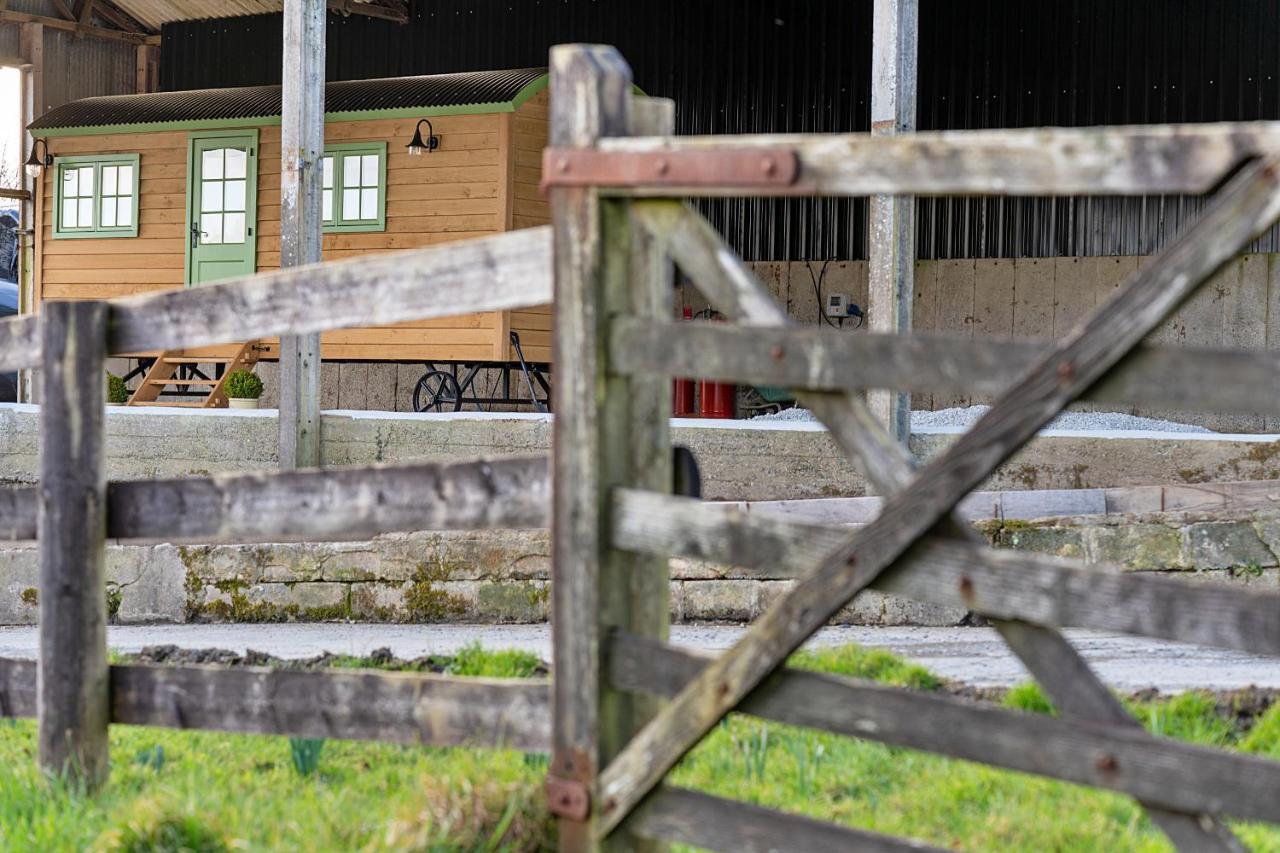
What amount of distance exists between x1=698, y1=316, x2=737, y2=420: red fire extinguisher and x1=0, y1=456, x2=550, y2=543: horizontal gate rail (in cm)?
1216

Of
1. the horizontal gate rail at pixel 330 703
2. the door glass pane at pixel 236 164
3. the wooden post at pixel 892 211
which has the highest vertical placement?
the door glass pane at pixel 236 164

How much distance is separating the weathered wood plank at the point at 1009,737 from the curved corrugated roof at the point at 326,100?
37.3 ft

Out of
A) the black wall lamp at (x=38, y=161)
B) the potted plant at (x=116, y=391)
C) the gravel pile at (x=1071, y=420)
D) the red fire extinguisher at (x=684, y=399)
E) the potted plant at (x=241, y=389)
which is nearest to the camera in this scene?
the gravel pile at (x=1071, y=420)

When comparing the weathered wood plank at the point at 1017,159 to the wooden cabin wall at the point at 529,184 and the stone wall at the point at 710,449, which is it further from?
the wooden cabin wall at the point at 529,184

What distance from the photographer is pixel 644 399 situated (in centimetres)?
319

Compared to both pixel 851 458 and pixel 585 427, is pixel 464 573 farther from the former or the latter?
pixel 851 458

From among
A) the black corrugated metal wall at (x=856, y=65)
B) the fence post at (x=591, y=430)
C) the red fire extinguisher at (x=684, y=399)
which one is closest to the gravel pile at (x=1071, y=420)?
the red fire extinguisher at (x=684, y=399)

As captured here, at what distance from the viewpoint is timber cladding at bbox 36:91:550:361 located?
547 inches

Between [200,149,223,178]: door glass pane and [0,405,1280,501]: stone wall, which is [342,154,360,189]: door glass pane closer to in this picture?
[200,149,223,178]: door glass pane

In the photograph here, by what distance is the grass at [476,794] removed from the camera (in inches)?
132

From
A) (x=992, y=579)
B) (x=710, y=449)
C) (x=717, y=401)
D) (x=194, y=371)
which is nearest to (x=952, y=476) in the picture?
(x=992, y=579)

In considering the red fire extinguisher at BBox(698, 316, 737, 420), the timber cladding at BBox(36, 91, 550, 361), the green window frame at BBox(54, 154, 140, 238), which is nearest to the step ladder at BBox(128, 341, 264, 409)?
the timber cladding at BBox(36, 91, 550, 361)

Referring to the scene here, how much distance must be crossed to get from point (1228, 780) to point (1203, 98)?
1475cm

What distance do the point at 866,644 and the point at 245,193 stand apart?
10.5 meters
